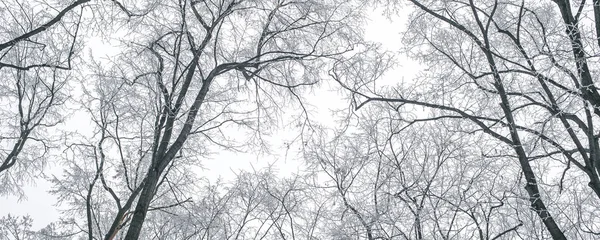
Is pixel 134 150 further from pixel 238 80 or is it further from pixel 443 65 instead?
pixel 443 65

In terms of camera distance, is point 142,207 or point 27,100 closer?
point 142,207

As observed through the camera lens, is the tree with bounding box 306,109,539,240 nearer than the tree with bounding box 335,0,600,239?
No

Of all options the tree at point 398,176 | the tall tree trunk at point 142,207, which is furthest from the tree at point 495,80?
the tall tree trunk at point 142,207

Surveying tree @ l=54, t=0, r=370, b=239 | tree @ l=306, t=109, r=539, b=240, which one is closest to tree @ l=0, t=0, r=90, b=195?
tree @ l=54, t=0, r=370, b=239

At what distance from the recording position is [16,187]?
30.8 ft

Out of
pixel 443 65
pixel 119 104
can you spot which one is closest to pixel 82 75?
pixel 119 104

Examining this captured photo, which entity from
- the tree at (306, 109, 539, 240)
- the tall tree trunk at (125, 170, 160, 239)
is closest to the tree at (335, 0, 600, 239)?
the tree at (306, 109, 539, 240)

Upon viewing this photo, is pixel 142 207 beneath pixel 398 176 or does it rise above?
beneath

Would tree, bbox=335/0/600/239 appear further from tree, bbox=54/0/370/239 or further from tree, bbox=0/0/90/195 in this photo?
tree, bbox=0/0/90/195

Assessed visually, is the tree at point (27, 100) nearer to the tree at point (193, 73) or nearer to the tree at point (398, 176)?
the tree at point (193, 73)

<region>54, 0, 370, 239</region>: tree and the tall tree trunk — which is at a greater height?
<region>54, 0, 370, 239</region>: tree

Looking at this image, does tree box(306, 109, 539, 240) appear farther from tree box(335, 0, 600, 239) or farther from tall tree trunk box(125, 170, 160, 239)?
tall tree trunk box(125, 170, 160, 239)

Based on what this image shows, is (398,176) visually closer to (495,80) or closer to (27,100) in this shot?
(495,80)

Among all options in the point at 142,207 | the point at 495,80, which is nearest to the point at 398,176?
the point at 495,80
